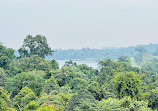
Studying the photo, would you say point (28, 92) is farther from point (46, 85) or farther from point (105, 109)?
point (105, 109)

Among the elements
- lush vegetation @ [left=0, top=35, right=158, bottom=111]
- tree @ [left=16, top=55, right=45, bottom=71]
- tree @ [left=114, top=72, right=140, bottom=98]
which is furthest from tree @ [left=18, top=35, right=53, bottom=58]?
tree @ [left=114, top=72, right=140, bottom=98]

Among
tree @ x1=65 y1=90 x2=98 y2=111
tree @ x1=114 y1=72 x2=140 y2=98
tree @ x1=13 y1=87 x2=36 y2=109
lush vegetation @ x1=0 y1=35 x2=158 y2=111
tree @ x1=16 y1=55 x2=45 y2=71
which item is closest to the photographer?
tree @ x1=65 y1=90 x2=98 y2=111

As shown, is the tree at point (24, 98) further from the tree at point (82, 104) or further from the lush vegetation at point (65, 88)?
the tree at point (82, 104)

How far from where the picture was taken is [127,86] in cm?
1249

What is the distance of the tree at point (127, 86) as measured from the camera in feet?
41.1

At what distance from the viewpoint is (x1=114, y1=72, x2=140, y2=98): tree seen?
12.5 metres

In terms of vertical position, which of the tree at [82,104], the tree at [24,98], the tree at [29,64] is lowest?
the tree at [24,98]

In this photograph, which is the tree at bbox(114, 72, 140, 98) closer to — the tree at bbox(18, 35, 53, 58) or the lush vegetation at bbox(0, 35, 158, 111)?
the lush vegetation at bbox(0, 35, 158, 111)

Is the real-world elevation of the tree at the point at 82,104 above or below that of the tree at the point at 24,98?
above

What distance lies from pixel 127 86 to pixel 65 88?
651 centimetres

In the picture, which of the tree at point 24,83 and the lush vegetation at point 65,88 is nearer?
the lush vegetation at point 65,88

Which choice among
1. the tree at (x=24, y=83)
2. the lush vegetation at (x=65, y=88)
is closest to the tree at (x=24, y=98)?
the lush vegetation at (x=65, y=88)

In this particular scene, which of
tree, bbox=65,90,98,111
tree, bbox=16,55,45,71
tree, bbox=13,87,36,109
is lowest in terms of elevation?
tree, bbox=13,87,36,109

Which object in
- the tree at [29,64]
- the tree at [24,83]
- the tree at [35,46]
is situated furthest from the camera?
the tree at [35,46]
